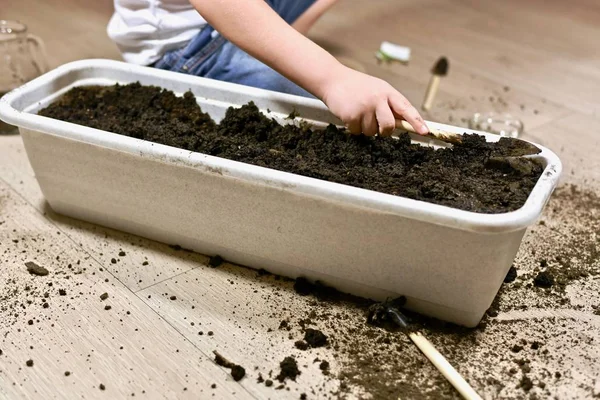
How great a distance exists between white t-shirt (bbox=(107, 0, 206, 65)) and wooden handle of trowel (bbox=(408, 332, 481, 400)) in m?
0.68

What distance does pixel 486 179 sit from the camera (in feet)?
2.45

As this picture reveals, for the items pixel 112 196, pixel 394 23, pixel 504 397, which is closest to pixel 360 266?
pixel 504 397

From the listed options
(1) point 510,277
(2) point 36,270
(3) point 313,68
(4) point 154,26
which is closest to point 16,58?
(4) point 154,26

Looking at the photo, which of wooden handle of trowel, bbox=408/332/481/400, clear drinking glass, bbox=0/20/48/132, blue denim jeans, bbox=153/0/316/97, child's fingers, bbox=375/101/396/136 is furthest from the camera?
clear drinking glass, bbox=0/20/48/132

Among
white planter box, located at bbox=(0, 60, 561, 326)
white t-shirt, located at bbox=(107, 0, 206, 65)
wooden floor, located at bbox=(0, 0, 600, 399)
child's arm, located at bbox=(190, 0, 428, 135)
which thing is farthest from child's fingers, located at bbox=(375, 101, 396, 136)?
white t-shirt, located at bbox=(107, 0, 206, 65)

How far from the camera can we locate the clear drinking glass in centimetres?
130

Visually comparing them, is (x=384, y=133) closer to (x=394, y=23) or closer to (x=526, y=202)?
(x=526, y=202)

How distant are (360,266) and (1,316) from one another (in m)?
0.43

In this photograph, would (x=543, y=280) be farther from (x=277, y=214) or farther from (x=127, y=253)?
(x=127, y=253)

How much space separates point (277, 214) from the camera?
73 cm

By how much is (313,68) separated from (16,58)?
80 centimetres

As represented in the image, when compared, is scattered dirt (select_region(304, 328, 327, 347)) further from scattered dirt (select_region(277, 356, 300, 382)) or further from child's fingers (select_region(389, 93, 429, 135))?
child's fingers (select_region(389, 93, 429, 135))

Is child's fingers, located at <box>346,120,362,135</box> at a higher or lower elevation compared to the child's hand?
lower

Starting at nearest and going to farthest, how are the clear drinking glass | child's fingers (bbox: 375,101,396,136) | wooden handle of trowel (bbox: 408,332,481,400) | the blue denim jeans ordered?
wooden handle of trowel (bbox: 408,332,481,400) < child's fingers (bbox: 375,101,396,136) < the blue denim jeans < the clear drinking glass
